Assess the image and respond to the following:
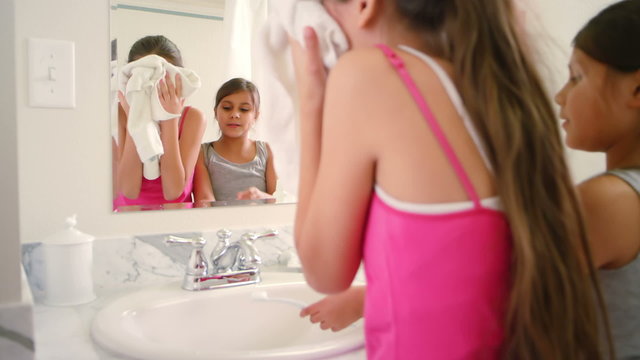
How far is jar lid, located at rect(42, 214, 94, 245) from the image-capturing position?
90cm

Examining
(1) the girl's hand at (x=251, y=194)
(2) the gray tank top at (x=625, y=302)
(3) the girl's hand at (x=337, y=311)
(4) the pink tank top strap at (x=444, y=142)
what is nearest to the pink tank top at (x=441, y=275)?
(4) the pink tank top strap at (x=444, y=142)

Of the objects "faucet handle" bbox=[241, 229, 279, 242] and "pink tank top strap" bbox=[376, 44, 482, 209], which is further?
"faucet handle" bbox=[241, 229, 279, 242]

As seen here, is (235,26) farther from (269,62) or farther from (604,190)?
(604,190)

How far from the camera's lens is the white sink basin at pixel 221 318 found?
0.91 meters

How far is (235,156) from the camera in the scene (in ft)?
3.72

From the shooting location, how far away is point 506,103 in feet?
1.42

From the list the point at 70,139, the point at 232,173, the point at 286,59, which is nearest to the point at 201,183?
the point at 232,173

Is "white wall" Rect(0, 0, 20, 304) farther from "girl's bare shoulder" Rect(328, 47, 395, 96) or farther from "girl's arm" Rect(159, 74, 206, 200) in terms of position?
"girl's arm" Rect(159, 74, 206, 200)

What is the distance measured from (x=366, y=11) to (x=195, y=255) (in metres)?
0.70

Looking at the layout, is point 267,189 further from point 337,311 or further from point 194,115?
point 337,311

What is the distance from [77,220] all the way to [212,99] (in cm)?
38

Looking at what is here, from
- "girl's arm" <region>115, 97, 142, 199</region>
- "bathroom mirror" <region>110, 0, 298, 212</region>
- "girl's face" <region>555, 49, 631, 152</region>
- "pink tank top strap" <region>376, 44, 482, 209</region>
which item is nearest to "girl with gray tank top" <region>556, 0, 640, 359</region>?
"girl's face" <region>555, 49, 631, 152</region>

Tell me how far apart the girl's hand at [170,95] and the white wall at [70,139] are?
0.11 meters

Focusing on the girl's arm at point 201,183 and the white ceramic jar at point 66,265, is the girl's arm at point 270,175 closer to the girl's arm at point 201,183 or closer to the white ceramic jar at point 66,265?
the girl's arm at point 201,183
